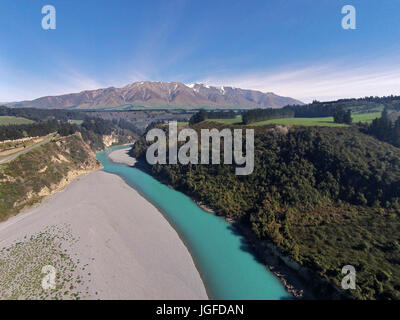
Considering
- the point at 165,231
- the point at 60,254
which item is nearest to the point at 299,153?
the point at 165,231

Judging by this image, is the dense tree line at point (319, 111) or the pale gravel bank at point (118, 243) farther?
the dense tree line at point (319, 111)

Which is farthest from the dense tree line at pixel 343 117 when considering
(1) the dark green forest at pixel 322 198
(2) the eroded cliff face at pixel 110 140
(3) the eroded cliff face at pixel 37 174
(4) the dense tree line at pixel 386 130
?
(2) the eroded cliff face at pixel 110 140

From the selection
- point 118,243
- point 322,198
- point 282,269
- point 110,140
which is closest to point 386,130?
point 322,198

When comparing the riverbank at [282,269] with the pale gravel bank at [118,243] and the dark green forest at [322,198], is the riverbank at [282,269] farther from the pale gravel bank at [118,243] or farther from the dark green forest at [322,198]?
the pale gravel bank at [118,243]

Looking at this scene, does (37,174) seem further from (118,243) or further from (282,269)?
(282,269)

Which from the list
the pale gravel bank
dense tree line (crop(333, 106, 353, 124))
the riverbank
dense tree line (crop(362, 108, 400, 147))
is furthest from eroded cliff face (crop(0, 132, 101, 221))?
dense tree line (crop(333, 106, 353, 124))

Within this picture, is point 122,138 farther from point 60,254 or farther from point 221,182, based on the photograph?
point 60,254

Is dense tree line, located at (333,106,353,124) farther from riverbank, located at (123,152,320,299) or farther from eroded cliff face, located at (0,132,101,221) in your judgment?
eroded cliff face, located at (0,132,101,221)
